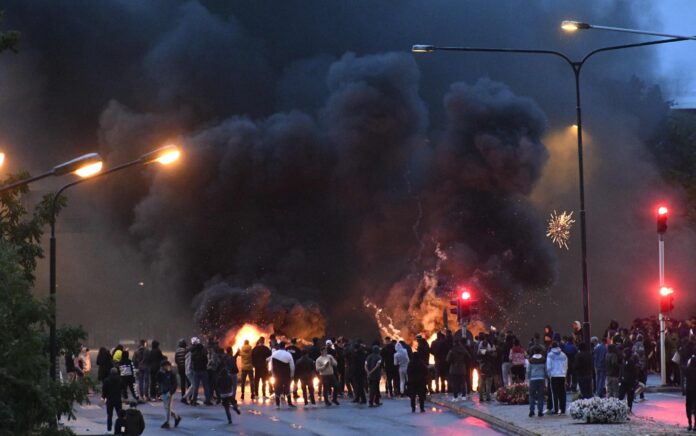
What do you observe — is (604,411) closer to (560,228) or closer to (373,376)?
(373,376)

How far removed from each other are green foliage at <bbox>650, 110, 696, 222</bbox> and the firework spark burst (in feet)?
19.2

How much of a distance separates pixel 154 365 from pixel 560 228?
102ft

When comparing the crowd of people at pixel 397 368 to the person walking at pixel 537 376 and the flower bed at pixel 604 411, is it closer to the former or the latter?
the person walking at pixel 537 376

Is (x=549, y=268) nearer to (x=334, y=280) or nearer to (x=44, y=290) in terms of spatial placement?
(x=334, y=280)

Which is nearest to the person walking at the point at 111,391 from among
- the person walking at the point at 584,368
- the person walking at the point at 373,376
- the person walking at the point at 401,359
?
the person walking at the point at 373,376

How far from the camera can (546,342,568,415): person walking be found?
83.7 feet

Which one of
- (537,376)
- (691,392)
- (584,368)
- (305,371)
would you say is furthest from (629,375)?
(305,371)

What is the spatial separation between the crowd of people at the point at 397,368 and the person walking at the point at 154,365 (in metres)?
0.03

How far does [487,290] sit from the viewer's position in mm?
50156

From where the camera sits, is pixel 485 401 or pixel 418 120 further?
pixel 418 120

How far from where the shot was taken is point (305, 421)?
1039 inches

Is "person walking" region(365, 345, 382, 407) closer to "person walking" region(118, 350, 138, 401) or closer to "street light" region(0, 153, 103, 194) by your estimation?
"person walking" region(118, 350, 138, 401)

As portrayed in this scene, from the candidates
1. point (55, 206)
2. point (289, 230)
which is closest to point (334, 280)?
point (289, 230)

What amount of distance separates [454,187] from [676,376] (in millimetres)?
19056
